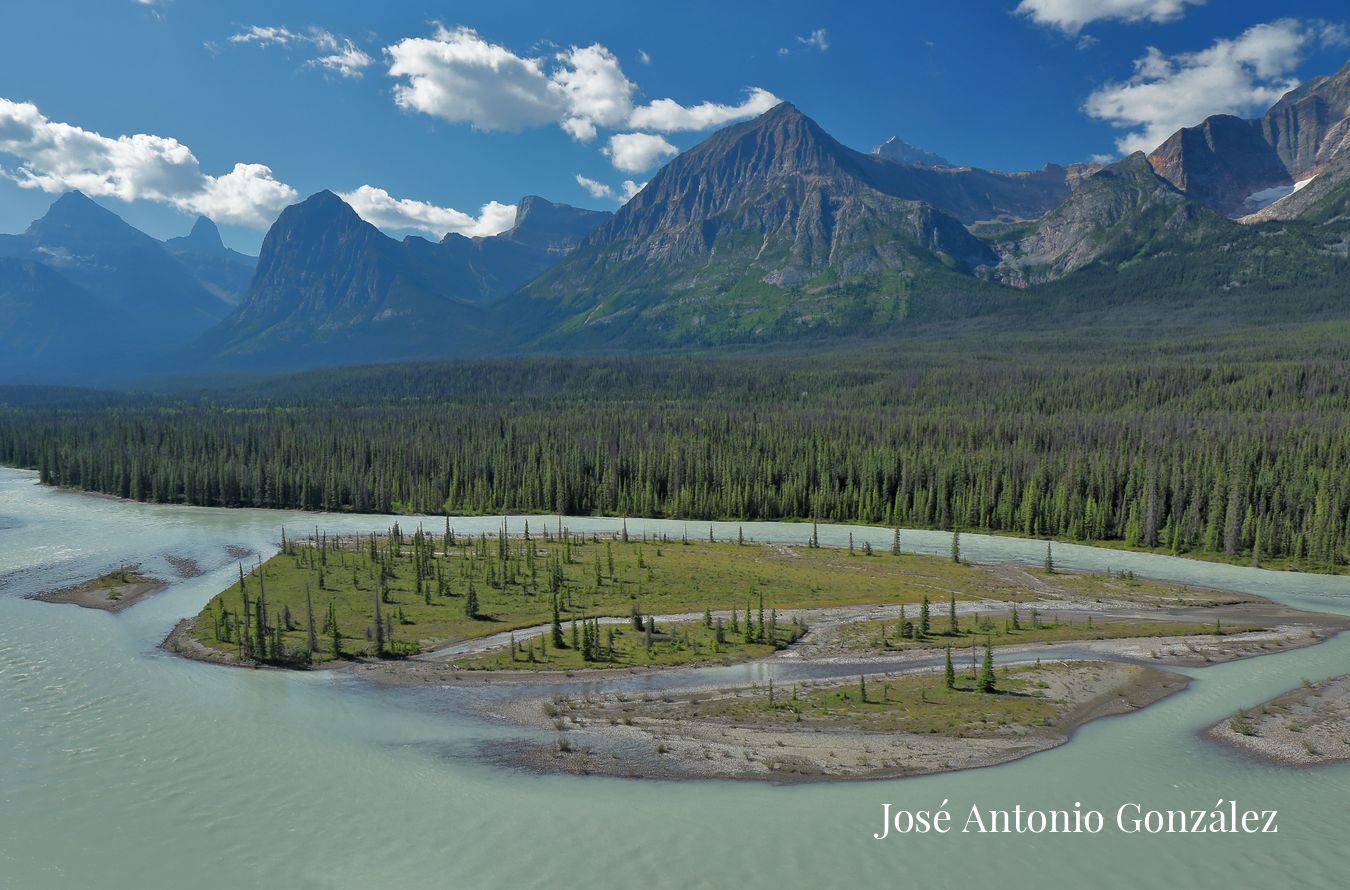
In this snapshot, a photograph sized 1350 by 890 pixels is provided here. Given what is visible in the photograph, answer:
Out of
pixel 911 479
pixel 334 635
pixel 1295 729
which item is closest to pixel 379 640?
pixel 334 635

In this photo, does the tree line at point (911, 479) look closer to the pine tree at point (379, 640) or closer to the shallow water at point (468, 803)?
the shallow water at point (468, 803)

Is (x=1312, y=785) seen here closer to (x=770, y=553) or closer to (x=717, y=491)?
(x=770, y=553)

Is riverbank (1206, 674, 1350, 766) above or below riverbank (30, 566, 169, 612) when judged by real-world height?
above

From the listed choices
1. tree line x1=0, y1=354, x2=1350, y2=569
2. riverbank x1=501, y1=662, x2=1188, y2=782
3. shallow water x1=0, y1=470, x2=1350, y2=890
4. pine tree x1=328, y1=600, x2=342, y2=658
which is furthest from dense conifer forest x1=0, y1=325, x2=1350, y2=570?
pine tree x1=328, y1=600, x2=342, y2=658

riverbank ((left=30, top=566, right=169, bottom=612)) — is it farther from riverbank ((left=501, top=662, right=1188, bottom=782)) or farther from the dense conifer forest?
the dense conifer forest

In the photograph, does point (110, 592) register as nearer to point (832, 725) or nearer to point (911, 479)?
point (832, 725)

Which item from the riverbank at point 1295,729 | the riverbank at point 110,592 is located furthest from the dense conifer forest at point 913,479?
the riverbank at point 1295,729
